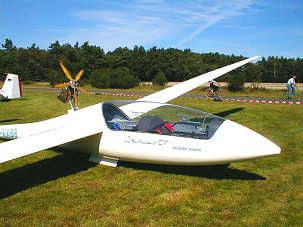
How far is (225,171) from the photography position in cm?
755

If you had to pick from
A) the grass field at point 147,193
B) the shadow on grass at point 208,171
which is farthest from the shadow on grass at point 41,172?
the shadow on grass at point 208,171

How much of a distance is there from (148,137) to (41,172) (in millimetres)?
3460

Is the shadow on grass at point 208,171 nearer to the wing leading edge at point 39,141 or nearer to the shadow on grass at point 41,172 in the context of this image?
the shadow on grass at point 41,172

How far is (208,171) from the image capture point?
7504mm

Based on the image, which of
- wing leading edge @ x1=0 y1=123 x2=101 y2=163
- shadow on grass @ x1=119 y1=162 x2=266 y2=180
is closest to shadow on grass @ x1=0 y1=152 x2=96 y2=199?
wing leading edge @ x1=0 y1=123 x2=101 y2=163

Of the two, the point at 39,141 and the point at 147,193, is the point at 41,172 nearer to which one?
the point at 39,141

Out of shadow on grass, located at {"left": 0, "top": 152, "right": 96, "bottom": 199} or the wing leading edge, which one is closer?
the wing leading edge

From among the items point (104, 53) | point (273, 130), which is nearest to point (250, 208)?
point (273, 130)

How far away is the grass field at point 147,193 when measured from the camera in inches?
201

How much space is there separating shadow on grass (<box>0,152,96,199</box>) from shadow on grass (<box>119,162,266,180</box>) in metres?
1.64

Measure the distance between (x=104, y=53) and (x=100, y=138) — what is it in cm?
8808

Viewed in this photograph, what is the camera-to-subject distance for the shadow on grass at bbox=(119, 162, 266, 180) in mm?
7191

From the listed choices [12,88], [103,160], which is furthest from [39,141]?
[12,88]

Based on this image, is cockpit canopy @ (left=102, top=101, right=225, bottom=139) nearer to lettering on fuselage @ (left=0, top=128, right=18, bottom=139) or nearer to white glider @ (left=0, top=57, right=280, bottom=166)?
white glider @ (left=0, top=57, right=280, bottom=166)
